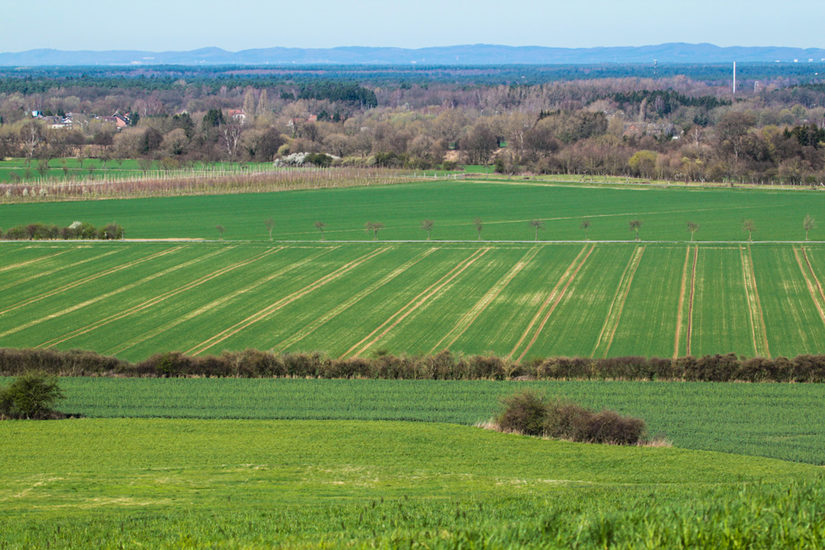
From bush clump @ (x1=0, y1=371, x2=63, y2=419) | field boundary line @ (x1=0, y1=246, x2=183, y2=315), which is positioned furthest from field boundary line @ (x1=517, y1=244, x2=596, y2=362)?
field boundary line @ (x1=0, y1=246, x2=183, y2=315)

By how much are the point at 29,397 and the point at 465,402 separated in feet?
41.7

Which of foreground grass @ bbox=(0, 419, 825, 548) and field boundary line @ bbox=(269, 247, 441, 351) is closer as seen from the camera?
foreground grass @ bbox=(0, 419, 825, 548)

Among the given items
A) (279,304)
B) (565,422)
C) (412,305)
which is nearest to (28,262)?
(279,304)

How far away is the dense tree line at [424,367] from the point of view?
34.1 meters

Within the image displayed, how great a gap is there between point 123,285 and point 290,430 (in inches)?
1078

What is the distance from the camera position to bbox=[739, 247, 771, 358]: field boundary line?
127 ft

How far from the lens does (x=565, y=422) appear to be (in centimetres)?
2633

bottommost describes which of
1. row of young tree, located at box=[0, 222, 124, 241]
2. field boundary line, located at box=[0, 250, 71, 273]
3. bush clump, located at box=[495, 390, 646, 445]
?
field boundary line, located at box=[0, 250, 71, 273]

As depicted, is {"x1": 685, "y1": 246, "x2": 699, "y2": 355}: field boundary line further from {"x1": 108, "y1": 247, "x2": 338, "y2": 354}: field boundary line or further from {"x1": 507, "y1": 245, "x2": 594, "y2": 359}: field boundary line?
{"x1": 108, "y1": 247, "x2": 338, "y2": 354}: field boundary line

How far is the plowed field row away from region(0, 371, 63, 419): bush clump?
10764 mm

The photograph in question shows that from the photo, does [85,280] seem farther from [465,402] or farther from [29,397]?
[465,402]

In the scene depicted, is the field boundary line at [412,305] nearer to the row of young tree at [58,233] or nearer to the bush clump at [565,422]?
the bush clump at [565,422]

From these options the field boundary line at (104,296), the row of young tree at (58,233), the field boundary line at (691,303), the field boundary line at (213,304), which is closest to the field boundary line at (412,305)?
the field boundary line at (213,304)

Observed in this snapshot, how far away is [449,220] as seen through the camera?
7531cm
